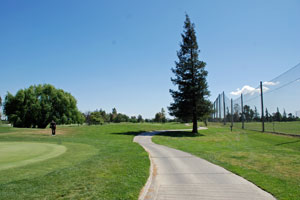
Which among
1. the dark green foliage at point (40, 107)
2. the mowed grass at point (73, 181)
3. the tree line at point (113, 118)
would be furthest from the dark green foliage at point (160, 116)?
the mowed grass at point (73, 181)

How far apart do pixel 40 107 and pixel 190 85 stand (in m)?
45.2

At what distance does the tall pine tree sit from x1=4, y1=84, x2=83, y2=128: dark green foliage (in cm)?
4035

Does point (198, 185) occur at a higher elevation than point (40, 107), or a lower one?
lower

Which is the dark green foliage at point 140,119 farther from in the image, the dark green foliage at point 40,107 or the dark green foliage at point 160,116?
the dark green foliage at point 40,107

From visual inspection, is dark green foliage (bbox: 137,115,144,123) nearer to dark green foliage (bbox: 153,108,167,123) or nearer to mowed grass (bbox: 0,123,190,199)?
dark green foliage (bbox: 153,108,167,123)

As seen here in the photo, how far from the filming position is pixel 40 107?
195ft

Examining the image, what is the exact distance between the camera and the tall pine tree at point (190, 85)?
117 ft

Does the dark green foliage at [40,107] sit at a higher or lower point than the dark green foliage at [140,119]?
higher

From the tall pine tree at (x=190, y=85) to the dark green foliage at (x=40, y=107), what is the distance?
40346 mm

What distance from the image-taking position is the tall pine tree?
35750 millimetres

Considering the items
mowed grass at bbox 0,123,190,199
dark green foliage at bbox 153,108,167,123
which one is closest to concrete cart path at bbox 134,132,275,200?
mowed grass at bbox 0,123,190,199

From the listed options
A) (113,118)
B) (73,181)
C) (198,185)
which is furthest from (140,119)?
(198,185)

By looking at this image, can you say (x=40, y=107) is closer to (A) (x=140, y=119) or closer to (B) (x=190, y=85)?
(B) (x=190, y=85)

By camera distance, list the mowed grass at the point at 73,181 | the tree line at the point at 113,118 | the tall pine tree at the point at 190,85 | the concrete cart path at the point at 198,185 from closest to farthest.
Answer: the mowed grass at the point at 73,181 → the concrete cart path at the point at 198,185 → the tall pine tree at the point at 190,85 → the tree line at the point at 113,118
